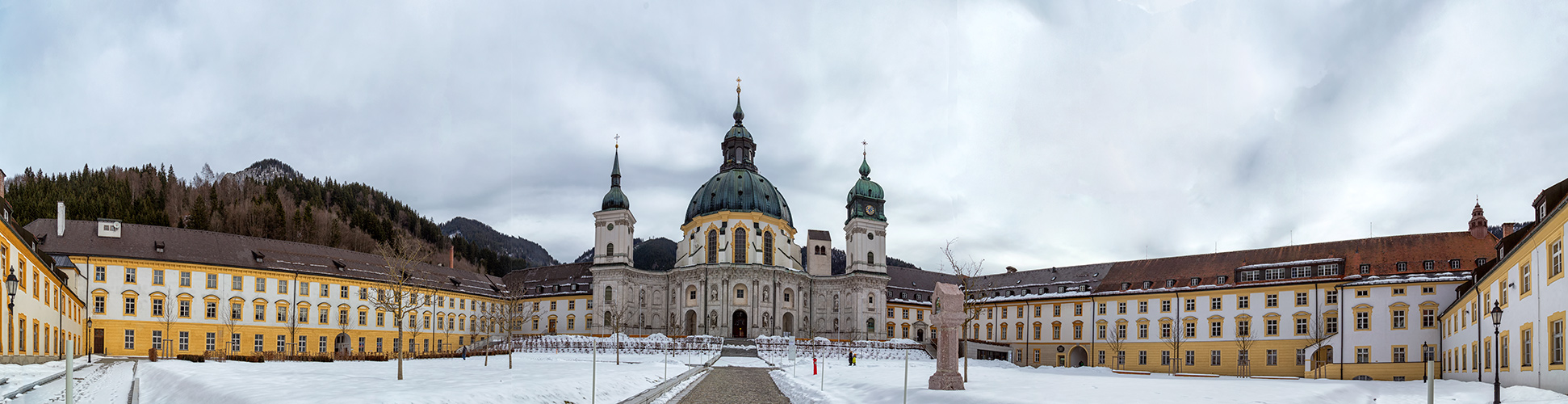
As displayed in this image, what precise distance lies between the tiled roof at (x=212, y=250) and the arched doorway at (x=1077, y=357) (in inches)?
2077

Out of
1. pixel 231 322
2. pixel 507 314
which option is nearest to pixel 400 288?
pixel 231 322

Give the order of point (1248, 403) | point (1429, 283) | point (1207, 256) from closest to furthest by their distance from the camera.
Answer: point (1248, 403)
point (1429, 283)
point (1207, 256)

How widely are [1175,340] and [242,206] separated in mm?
118016

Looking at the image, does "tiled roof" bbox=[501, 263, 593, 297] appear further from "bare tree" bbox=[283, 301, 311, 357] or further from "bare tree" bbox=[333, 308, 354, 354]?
"bare tree" bbox=[283, 301, 311, 357]

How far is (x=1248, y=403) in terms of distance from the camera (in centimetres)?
2481

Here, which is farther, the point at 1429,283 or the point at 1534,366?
the point at 1429,283

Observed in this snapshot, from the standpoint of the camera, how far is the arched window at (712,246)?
99.2 meters

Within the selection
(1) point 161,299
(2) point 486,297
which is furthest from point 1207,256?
(1) point 161,299

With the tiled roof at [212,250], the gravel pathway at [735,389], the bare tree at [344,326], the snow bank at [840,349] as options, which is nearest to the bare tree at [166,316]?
the tiled roof at [212,250]

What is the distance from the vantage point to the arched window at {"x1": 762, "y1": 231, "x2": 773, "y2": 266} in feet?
327

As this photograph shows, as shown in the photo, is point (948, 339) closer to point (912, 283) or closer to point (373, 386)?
point (373, 386)

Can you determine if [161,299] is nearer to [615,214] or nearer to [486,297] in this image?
[486,297]

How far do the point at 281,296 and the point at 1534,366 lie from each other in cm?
7422

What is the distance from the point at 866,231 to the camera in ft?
334
